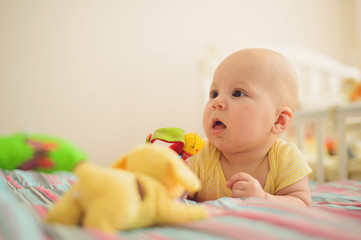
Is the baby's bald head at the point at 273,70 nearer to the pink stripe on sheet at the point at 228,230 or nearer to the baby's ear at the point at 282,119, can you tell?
the baby's ear at the point at 282,119

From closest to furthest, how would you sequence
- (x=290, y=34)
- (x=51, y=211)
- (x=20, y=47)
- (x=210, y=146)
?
(x=51, y=211), (x=210, y=146), (x=20, y=47), (x=290, y=34)

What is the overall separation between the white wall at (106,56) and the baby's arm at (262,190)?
1.44 m

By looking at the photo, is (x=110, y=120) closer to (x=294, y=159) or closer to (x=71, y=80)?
(x=71, y=80)

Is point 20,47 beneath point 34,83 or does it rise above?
above

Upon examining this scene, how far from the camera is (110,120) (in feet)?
7.96

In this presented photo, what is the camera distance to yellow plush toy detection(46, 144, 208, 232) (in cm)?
37

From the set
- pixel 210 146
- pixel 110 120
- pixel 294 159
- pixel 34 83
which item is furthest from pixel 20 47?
pixel 294 159

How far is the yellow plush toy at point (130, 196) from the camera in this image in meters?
0.37

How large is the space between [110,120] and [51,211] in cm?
207

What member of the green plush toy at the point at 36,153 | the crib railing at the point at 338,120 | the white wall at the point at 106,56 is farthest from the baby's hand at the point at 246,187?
the white wall at the point at 106,56

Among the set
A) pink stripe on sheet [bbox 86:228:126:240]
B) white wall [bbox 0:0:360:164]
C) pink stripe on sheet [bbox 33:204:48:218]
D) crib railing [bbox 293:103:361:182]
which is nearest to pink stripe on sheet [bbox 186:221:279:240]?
pink stripe on sheet [bbox 86:228:126:240]

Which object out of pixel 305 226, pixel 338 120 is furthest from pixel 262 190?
pixel 338 120

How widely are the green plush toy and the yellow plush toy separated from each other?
3.63 feet

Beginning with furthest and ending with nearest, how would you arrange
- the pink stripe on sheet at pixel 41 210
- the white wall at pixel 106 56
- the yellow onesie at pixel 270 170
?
1. the white wall at pixel 106 56
2. the yellow onesie at pixel 270 170
3. the pink stripe on sheet at pixel 41 210
